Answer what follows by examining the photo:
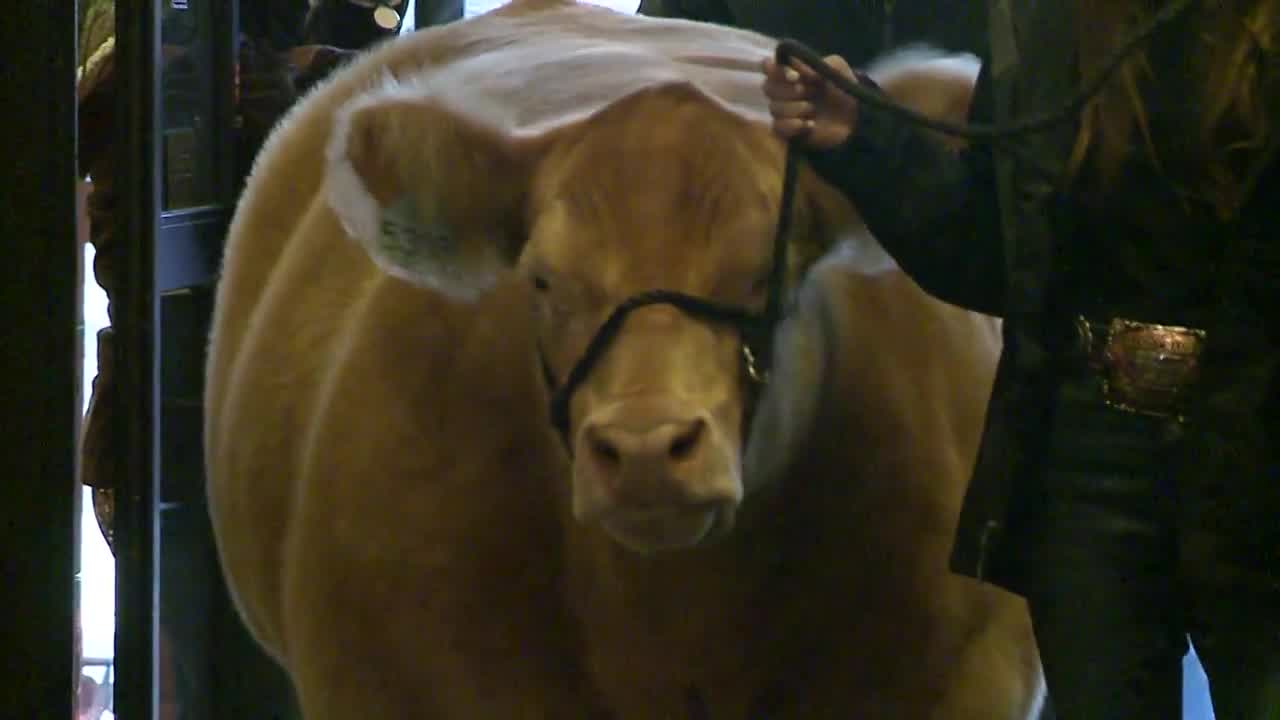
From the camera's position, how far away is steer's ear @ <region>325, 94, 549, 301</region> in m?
1.15

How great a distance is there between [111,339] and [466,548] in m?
0.33

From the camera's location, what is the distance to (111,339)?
1.36 metres

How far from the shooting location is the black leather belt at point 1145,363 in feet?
3.16

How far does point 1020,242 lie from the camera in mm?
1022

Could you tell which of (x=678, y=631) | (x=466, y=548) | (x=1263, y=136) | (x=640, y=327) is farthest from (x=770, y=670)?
(x=1263, y=136)

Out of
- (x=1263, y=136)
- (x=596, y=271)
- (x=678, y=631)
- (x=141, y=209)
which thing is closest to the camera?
(x=1263, y=136)

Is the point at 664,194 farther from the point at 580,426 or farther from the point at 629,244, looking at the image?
the point at 580,426

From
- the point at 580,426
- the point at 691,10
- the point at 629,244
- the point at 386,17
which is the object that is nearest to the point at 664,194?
the point at 629,244

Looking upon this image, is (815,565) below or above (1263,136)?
below

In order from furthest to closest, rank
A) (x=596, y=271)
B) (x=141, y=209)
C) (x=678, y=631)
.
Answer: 1. (x=141, y=209)
2. (x=678, y=631)
3. (x=596, y=271)

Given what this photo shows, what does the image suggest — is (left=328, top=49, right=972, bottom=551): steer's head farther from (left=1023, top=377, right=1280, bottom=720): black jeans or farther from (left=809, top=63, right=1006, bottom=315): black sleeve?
(left=1023, top=377, right=1280, bottom=720): black jeans

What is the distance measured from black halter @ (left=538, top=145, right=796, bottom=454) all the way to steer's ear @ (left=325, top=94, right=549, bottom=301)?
0.12m

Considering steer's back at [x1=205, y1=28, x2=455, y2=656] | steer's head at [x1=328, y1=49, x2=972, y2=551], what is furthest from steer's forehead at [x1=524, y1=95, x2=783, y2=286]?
steer's back at [x1=205, y1=28, x2=455, y2=656]

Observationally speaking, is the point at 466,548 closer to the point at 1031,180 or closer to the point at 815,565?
the point at 815,565
